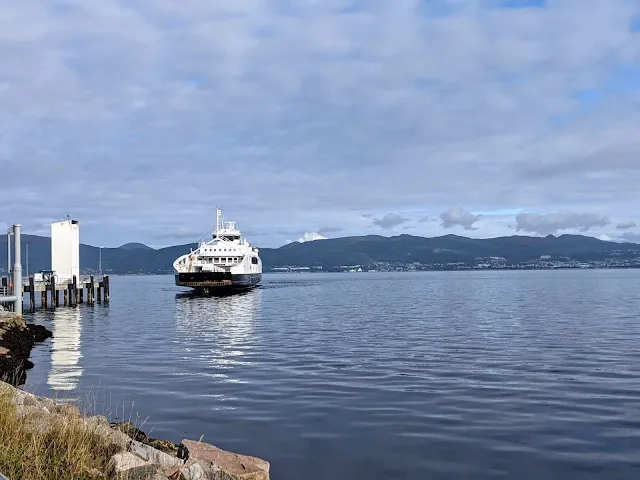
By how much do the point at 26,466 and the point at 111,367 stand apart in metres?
14.4

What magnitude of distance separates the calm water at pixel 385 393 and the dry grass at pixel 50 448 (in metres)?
3.06

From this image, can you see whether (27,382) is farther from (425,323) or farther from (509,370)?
(425,323)

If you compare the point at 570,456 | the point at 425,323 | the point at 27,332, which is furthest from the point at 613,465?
the point at 27,332

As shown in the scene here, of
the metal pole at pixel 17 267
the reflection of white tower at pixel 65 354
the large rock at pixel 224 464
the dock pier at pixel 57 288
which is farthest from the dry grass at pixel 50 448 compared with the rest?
the dock pier at pixel 57 288

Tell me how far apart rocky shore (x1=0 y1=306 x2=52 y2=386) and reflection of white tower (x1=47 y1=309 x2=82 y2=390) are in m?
0.77

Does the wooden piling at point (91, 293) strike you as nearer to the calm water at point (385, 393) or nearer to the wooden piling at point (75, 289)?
the wooden piling at point (75, 289)

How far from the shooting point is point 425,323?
33781mm

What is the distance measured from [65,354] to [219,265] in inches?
2201

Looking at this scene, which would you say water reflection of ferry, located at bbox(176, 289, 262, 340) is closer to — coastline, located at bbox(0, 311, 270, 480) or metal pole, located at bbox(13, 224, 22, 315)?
metal pole, located at bbox(13, 224, 22, 315)

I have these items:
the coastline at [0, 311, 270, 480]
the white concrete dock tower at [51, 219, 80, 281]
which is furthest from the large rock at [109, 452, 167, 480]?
the white concrete dock tower at [51, 219, 80, 281]

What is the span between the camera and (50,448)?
7648mm

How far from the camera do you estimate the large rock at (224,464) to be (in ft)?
25.8

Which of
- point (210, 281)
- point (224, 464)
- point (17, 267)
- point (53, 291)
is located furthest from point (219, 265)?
point (224, 464)

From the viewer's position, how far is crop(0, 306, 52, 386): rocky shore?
60.4ft
